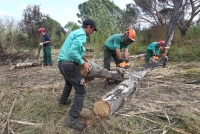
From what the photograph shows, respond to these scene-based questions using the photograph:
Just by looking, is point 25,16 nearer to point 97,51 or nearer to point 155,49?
point 97,51

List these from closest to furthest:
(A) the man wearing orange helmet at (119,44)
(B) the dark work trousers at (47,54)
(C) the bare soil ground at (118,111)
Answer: (C) the bare soil ground at (118,111) → (A) the man wearing orange helmet at (119,44) → (B) the dark work trousers at (47,54)

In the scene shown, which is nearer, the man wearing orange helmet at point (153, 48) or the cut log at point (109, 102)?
the cut log at point (109, 102)

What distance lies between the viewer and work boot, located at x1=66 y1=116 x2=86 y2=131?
3.05 metres

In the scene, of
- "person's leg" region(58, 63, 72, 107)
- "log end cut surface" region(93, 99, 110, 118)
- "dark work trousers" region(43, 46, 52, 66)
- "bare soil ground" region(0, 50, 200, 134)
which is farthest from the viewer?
"dark work trousers" region(43, 46, 52, 66)

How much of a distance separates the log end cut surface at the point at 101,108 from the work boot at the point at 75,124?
12.8 inches

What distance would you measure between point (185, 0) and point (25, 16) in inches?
554

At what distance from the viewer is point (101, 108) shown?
3229 mm

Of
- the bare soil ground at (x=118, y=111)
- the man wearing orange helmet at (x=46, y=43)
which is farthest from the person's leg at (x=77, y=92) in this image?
the man wearing orange helmet at (x=46, y=43)

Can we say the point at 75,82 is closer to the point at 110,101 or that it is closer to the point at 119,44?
the point at 110,101

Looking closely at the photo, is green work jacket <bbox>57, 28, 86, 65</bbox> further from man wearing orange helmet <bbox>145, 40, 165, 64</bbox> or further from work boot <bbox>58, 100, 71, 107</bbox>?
man wearing orange helmet <bbox>145, 40, 165, 64</bbox>

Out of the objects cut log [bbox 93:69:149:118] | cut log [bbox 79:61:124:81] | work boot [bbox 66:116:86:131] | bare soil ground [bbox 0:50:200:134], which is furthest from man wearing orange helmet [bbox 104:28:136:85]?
work boot [bbox 66:116:86:131]

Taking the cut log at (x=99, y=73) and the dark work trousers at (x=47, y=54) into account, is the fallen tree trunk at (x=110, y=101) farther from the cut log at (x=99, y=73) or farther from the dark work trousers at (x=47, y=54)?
the dark work trousers at (x=47, y=54)

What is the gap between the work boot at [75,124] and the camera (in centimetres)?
305

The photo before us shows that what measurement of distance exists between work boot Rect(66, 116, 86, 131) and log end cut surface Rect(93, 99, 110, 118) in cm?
32
